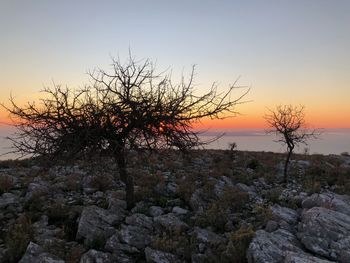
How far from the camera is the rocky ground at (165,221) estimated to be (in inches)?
430

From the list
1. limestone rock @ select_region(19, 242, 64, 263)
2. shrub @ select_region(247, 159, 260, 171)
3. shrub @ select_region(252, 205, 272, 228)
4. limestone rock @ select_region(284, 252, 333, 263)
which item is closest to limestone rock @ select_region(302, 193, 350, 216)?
shrub @ select_region(252, 205, 272, 228)

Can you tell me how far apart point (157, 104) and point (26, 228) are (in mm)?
6126

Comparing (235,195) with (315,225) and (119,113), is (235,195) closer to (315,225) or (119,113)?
(315,225)

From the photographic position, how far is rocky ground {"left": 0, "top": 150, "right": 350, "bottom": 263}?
10922 millimetres

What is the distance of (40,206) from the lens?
48.7 feet

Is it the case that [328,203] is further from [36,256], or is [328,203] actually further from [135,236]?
[36,256]

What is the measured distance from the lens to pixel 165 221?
1333 cm

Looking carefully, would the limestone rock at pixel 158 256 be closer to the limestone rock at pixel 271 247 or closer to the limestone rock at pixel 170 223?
the limestone rock at pixel 170 223

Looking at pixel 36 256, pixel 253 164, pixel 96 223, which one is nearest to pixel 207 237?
pixel 96 223

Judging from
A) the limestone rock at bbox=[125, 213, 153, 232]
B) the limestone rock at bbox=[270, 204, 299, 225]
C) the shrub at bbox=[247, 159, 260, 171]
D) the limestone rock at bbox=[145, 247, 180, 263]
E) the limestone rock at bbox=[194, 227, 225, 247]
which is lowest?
the limestone rock at bbox=[145, 247, 180, 263]

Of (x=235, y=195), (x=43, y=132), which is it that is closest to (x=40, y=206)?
(x=43, y=132)

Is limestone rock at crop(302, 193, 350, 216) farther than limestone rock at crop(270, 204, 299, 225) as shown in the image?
Yes

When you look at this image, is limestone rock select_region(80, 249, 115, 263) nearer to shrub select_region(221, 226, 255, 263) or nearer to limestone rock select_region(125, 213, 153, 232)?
limestone rock select_region(125, 213, 153, 232)

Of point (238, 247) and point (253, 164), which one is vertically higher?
point (253, 164)
